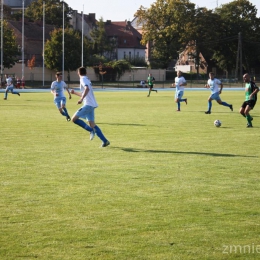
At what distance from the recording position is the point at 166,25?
101m

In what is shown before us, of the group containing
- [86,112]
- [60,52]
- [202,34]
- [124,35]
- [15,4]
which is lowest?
[86,112]

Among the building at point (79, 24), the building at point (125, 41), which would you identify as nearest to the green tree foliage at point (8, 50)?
the building at point (79, 24)

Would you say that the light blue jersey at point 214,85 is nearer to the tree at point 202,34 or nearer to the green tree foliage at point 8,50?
the green tree foliage at point 8,50

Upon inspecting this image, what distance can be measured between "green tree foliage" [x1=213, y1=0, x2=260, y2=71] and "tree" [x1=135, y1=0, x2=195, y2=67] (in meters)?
8.33

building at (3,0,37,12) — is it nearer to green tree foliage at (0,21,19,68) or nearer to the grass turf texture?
green tree foliage at (0,21,19,68)

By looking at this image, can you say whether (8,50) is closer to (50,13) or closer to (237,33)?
(50,13)

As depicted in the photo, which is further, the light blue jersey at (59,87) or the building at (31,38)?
the building at (31,38)

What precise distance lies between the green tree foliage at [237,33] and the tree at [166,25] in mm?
8326

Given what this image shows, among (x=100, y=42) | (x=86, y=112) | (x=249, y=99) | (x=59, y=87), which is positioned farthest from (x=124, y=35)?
(x=86, y=112)

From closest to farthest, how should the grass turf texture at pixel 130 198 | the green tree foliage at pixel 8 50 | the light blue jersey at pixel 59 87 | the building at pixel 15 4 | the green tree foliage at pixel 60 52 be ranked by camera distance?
the grass turf texture at pixel 130 198 → the light blue jersey at pixel 59 87 → the green tree foliage at pixel 8 50 → the green tree foliage at pixel 60 52 → the building at pixel 15 4

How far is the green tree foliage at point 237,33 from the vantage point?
105m

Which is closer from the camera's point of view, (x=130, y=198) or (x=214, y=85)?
(x=130, y=198)

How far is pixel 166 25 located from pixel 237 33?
13240 mm

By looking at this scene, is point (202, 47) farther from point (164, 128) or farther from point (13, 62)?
point (164, 128)
